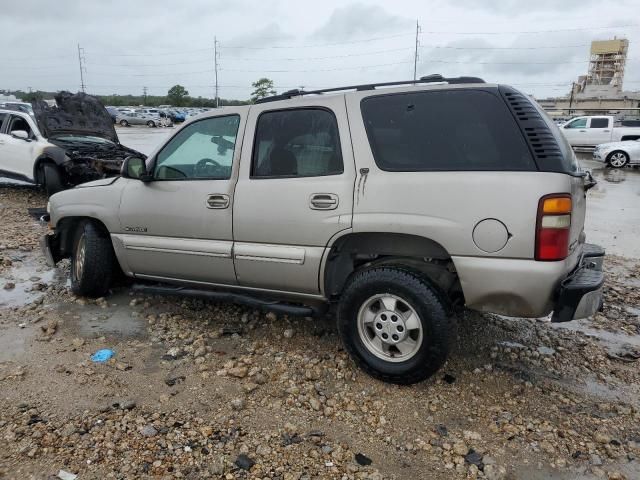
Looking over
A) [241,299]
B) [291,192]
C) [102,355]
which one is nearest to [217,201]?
[291,192]

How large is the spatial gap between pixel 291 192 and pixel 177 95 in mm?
94071

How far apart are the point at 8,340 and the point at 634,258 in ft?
23.6

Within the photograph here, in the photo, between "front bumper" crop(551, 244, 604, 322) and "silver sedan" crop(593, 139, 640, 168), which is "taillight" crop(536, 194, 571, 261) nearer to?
"front bumper" crop(551, 244, 604, 322)

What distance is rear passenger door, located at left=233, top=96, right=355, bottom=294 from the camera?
336 cm

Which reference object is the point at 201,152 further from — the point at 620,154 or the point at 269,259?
the point at 620,154

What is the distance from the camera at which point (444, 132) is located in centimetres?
310

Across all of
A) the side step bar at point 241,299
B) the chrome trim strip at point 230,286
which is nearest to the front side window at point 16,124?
the chrome trim strip at point 230,286

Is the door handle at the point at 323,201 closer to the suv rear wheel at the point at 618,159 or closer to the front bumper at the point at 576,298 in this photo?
the front bumper at the point at 576,298

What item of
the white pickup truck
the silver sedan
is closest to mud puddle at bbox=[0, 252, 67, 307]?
the silver sedan

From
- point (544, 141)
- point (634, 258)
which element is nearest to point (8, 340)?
point (544, 141)

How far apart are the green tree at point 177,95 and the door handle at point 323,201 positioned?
308 ft

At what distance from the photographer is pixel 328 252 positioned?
11.2ft

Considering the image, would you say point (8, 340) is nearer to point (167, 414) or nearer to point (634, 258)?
point (167, 414)

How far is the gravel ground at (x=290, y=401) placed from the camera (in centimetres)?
258
